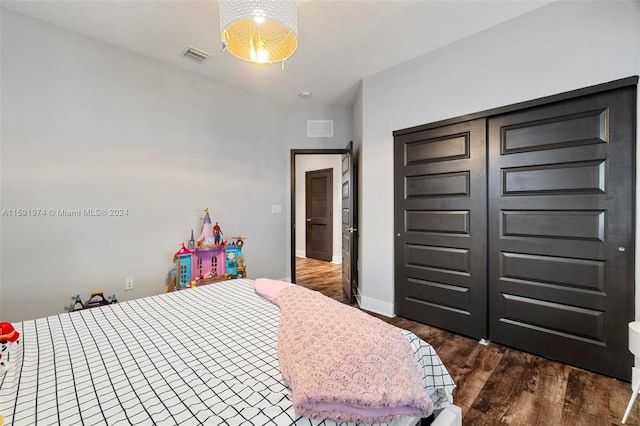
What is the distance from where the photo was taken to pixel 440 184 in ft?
8.70

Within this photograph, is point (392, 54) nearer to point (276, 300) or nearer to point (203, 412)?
point (276, 300)

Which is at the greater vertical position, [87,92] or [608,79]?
[87,92]

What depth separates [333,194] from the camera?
20.2 feet

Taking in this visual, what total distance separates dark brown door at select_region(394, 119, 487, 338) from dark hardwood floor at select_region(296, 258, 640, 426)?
1.15 ft

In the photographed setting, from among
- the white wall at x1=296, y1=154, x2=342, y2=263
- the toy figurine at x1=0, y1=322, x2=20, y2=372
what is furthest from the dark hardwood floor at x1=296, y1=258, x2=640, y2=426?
the white wall at x1=296, y1=154, x2=342, y2=263

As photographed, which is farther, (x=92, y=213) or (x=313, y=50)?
(x=313, y=50)

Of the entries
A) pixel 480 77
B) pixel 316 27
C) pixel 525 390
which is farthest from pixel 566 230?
pixel 316 27

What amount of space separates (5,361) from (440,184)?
295 cm

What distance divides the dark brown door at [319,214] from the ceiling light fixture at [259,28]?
435 centimetres

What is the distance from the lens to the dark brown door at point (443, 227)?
2.43 meters

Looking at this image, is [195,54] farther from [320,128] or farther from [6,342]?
[6,342]

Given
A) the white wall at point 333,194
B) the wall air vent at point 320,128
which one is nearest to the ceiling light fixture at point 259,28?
the wall air vent at point 320,128

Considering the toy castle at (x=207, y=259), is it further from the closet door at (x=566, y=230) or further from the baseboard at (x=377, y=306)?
the closet door at (x=566, y=230)

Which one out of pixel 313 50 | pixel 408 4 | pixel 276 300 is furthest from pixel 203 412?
pixel 313 50
